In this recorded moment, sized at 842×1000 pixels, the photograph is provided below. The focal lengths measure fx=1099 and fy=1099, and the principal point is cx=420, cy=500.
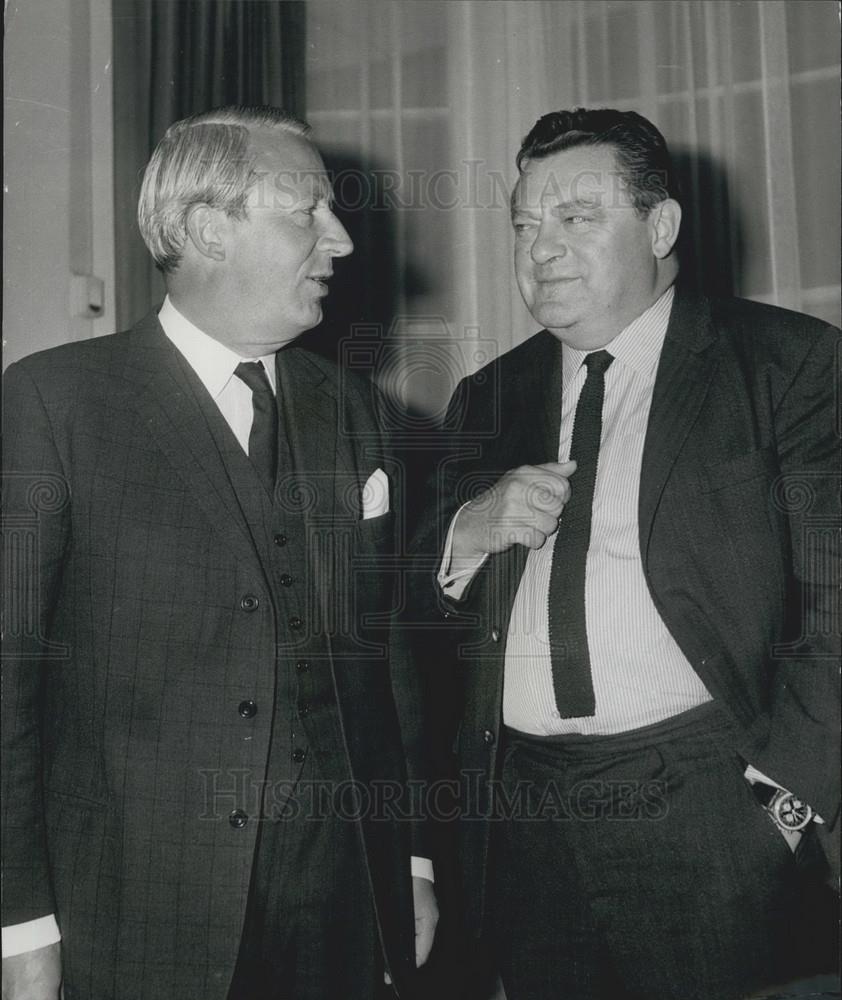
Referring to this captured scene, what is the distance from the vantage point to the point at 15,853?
4.96 feet

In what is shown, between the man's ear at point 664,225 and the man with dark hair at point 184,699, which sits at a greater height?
the man's ear at point 664,225

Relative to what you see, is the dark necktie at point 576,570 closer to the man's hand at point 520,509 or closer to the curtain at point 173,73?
the man's hand at point 520,509

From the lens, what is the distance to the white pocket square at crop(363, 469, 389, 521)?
1.86 m

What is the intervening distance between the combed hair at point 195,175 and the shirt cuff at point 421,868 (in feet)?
3.50

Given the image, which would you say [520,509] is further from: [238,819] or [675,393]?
[238,819]

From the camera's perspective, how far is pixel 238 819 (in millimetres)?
1557

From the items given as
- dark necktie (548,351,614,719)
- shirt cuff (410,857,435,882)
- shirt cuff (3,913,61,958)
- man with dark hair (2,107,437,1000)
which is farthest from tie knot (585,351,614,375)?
shirt cuff (3,913,61,958)

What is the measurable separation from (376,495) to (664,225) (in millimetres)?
698

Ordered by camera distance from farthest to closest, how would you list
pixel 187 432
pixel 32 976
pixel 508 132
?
1. pixel 508 132
2. pixel 187 432
3. pixel 32 976

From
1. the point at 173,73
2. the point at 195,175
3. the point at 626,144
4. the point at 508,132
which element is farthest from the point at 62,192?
the point at 626,144

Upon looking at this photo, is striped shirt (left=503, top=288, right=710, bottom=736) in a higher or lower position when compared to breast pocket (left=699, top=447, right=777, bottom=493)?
lower

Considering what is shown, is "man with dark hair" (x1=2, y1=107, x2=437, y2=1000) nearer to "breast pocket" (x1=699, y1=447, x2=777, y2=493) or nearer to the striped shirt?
the striped shirt

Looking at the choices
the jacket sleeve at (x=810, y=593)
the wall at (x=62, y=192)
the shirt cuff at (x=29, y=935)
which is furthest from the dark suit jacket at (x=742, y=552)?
the wall at (x=62, y=192)

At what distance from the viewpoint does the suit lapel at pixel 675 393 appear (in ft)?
5.67
